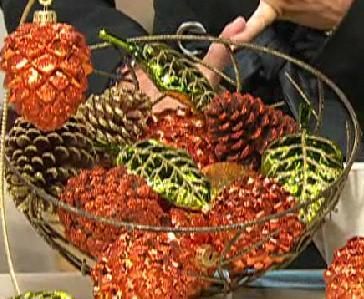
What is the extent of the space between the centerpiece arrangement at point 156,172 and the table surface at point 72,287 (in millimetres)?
55

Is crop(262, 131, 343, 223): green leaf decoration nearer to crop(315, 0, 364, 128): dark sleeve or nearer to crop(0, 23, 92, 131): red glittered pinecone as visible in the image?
crop(0, 23, 92, 131): red glittered pinecone

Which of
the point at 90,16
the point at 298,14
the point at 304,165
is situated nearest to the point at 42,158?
the point at 304,165

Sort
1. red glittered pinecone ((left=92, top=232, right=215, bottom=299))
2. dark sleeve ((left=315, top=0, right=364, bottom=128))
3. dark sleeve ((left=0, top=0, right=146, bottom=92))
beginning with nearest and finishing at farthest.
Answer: red glittered pinecone ((left=92, top=232, right=215, bottom=299)) < dark sleeve ((left=315, top=0, right=364, bottom=128)) < dark sleeve ((left=0, top=0, right=146, bottom=92))

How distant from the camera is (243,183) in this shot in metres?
0.51

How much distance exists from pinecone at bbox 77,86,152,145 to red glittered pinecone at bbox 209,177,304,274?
0.10 m

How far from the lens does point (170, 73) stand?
579mm

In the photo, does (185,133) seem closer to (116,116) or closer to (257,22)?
(116,116)

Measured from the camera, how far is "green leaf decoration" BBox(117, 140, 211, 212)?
A: 0.50 metres

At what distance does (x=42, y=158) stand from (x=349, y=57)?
0.45 meters

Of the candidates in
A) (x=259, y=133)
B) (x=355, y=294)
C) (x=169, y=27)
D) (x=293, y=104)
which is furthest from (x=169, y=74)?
(x=169, y=27)

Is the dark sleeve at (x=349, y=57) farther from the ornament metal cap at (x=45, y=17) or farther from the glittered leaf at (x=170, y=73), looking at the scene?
the ornament metal cap at (x=45, y=17)

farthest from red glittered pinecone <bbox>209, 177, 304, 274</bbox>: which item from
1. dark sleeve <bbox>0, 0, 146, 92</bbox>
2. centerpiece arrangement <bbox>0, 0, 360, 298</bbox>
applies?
dark sleeve <bbox>0, 0, 146, 92</bbox>

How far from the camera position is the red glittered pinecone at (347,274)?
452mm

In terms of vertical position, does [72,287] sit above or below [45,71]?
below
